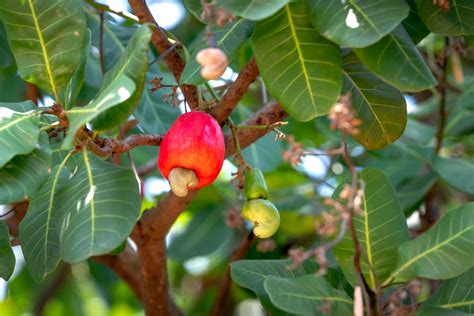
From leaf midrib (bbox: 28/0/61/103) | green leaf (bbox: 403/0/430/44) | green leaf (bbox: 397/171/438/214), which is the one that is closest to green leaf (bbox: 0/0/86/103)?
leaf midrib (bbox: 28/0/61/103)

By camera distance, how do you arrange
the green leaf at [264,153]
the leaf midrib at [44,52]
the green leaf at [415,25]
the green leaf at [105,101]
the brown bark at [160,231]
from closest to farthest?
the green leaf at [105,101] < the leaf midrib at [44,52] < the green leaf at [415,25] < the brown bark at [160,231] < the green leaf at [264,153]

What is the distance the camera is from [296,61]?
141cm

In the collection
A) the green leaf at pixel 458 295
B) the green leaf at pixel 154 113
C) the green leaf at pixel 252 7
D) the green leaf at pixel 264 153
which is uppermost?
the green leaf at pixel 252 7

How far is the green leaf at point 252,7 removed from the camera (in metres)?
1.23

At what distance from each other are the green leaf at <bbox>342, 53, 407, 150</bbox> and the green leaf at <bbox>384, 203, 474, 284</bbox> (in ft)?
0.77

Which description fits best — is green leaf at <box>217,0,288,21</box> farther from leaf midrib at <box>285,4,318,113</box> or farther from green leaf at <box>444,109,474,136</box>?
green leaf at <box>444,109,474,136</box>

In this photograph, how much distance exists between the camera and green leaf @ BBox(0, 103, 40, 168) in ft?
4.10

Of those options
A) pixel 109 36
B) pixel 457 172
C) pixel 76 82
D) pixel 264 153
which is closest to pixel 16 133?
pixel 76 82

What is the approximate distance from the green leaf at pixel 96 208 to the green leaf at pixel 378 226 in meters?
0.37

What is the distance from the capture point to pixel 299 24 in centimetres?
141

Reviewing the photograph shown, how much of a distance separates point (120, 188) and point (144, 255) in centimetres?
64

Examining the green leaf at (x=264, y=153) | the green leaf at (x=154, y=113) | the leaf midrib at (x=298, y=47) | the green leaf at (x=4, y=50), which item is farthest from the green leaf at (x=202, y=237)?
the leaf midrib at (x=298, y=47)

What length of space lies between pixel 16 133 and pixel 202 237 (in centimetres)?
142

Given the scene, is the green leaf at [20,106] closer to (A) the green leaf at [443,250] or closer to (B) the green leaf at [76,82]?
(B) the green leaf at [76,82]
